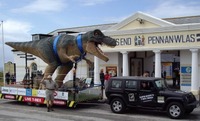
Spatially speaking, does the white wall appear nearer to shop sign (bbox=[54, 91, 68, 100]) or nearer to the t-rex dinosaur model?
the t-rex dinosaur model

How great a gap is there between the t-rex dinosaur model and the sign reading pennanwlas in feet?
23.3

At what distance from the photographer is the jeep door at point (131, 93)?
42.4ft

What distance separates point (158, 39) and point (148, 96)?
30.2 feet

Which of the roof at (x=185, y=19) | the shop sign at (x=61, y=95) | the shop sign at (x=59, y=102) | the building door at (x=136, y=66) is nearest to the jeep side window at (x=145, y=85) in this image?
the shop sign at (x=61, y=95)

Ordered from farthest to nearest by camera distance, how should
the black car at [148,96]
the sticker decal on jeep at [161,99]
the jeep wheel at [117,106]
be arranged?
1. the jeep wheel at [117,106]
2. the sticker decal on jeep at [161,99]
3. the black car at [148,96]

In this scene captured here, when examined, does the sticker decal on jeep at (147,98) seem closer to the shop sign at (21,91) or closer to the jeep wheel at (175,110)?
the jeep wheel at (175,110)

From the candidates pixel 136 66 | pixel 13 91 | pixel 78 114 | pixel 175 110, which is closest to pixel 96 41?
pixel 78 114

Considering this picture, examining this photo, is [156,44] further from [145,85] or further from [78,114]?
[78,114]

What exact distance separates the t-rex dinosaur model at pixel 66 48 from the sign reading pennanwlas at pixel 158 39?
23.3ft

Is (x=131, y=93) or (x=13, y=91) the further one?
(x=13, y=91)

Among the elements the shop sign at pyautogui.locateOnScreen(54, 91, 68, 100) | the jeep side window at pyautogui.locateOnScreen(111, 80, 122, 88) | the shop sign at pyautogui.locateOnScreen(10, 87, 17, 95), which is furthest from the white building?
the shop sign at pyautogui.locateOnScreen(54, 91, 68, 100)

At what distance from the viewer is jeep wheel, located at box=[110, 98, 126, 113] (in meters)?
13.2

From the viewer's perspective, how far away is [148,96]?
41.2ft

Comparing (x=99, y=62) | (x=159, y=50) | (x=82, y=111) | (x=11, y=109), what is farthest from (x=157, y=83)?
(x=99, y=62)
